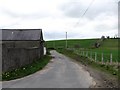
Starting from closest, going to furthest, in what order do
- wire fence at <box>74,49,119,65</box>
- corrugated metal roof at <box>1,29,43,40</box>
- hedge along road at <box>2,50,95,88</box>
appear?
1. hedge along road at <box>2,50,95,88</box>
2. wire fence at <box>74,49,119,65</box>
3. corrugated metal roof at <box>1,29,43,40</box>

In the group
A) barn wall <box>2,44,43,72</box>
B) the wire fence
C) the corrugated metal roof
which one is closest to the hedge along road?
barn wall <box>2,44,43,72</box>

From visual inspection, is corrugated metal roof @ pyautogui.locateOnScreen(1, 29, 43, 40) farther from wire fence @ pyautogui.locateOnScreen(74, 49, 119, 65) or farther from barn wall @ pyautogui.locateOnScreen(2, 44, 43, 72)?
barn wall @ pyautogui.locateOnScreen(2, 44, 43, 72)

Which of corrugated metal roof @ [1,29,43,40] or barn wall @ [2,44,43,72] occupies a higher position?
corrugated metal roof @ [1,29,43,40]

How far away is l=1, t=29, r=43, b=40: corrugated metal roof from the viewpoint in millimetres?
61875

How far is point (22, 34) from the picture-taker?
63812mm

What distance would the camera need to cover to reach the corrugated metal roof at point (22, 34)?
6188 centimetres

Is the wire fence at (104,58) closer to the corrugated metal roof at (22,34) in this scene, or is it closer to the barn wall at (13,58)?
the barn wall at (13,58)

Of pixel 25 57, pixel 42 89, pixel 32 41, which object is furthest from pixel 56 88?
pixel 32 41

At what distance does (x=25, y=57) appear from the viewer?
2709 centimetres

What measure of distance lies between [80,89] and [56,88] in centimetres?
109

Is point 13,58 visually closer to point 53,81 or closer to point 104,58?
point 53,81

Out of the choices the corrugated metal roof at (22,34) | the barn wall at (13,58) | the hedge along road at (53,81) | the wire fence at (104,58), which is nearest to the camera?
the hedge along road at (53,81)

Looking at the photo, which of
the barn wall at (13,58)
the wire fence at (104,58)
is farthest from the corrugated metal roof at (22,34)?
the barn wall at (13,58)

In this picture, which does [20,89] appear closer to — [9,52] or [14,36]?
[9,52]
